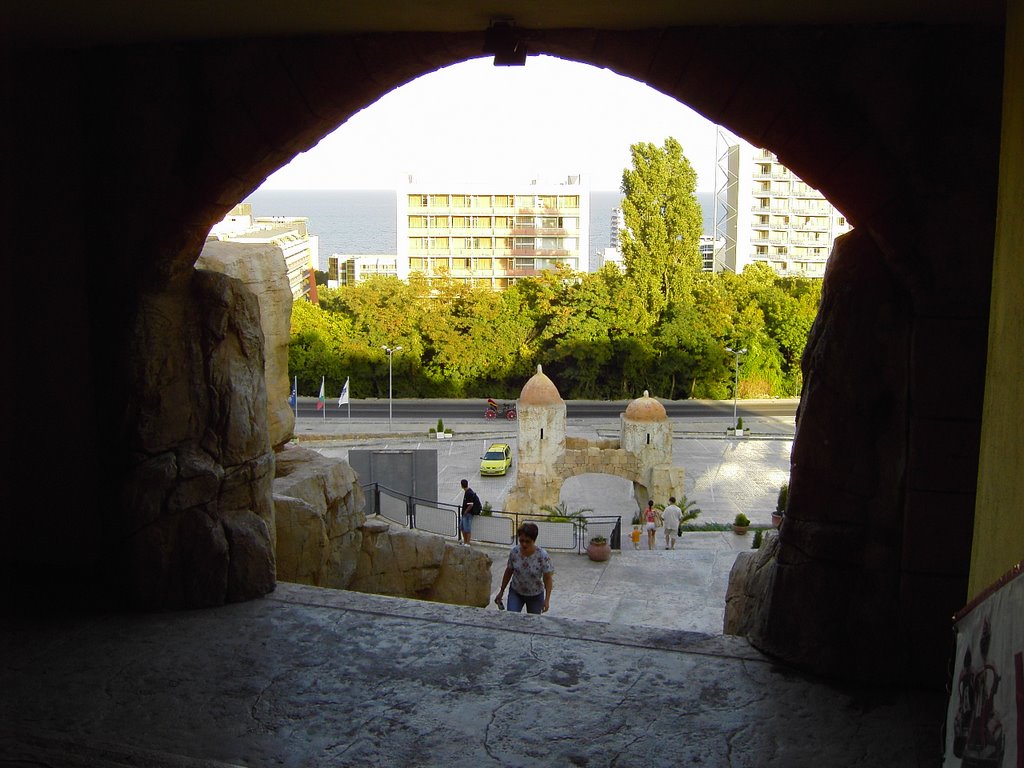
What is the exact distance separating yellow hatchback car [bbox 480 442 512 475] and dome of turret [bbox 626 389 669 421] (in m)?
4.29

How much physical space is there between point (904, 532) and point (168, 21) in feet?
12.2

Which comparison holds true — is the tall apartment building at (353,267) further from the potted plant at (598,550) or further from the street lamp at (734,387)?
the potted plant at (598,550)

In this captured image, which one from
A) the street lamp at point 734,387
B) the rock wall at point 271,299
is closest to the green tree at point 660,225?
the street lamp at point 734,387

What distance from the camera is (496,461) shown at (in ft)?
79.9

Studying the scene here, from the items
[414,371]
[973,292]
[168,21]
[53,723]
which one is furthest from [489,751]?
[414,371]

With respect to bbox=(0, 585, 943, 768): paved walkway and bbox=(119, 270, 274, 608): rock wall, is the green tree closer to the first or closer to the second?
bbox=(119, 270, 274, 608): rock wall

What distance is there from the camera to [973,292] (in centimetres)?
385

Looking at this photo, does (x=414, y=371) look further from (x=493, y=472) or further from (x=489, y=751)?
(x=489, y=751)

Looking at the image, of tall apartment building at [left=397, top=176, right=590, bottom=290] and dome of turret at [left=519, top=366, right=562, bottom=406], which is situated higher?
tall apartment building at [left=397, top=176, right=590, bottom=290]

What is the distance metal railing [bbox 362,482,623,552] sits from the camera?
1310cm

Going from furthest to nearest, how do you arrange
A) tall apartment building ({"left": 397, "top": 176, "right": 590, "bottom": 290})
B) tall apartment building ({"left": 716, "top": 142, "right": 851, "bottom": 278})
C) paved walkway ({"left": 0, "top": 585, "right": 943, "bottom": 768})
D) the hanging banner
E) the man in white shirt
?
1. tall apartment building ({"left": 716, "top": 142, "right": 851, "bottom": 278})
2. tall apartment building ({"left": 397, "top": 176, "right": 590, "bottom": 290})
3. the man in white shirt
4. paved walkway ({"left": 0, "top": 585, "right": 943, "bottom": 768})
5. the hanging banner

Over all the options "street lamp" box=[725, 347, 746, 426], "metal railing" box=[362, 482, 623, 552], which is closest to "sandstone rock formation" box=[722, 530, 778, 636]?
"metal railing" box=[362, 482, 623, 552]

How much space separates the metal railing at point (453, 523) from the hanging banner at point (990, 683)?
10494mm

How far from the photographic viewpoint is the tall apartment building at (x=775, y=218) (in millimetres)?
50844
